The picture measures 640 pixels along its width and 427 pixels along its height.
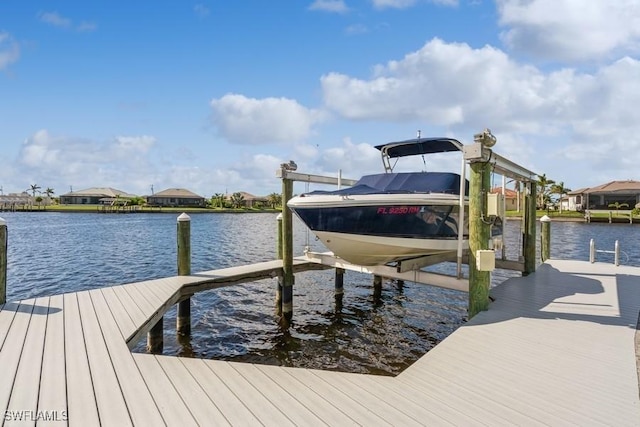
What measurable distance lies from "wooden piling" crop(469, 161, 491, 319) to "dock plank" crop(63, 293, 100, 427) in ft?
18.8

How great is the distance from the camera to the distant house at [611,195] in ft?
205

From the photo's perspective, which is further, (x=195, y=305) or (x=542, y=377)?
(x=195, y=305)

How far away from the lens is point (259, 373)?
407 cm

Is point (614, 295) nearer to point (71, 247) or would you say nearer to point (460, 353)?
point (460, 353)

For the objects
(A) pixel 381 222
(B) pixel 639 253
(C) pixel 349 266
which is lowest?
(B) pixel 639 253

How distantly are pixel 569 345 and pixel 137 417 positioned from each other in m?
5.28

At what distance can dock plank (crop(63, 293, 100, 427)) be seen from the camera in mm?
3102

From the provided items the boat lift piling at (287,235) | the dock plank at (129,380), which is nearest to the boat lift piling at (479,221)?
the boat lift piling at (287,235)

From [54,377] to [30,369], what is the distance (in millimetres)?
401

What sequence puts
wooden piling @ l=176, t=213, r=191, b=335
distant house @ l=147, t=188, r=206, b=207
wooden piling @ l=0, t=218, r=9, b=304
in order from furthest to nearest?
distant house @ l=147, t=188, r=206, b=207 < wooden piling @ l=176, t=213, r=191, b=335 < wooden piling @ l=0, t=218, r=9, b=304

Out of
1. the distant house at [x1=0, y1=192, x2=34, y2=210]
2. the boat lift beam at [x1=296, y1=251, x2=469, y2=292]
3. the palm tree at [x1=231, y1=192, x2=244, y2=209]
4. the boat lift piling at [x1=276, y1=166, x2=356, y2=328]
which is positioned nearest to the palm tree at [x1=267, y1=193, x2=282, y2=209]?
the palm tree at [x1=231, y1=192, x2=244, y2=209]

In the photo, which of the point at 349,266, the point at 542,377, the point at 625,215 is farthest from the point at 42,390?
the point at 625,215

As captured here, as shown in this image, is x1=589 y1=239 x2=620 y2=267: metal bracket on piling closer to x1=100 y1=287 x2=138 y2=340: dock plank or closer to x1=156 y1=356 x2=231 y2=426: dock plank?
x1=156 y1=356 x2=231 y2=426: dock plank

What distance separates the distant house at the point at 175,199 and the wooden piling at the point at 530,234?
9855 centimetres
